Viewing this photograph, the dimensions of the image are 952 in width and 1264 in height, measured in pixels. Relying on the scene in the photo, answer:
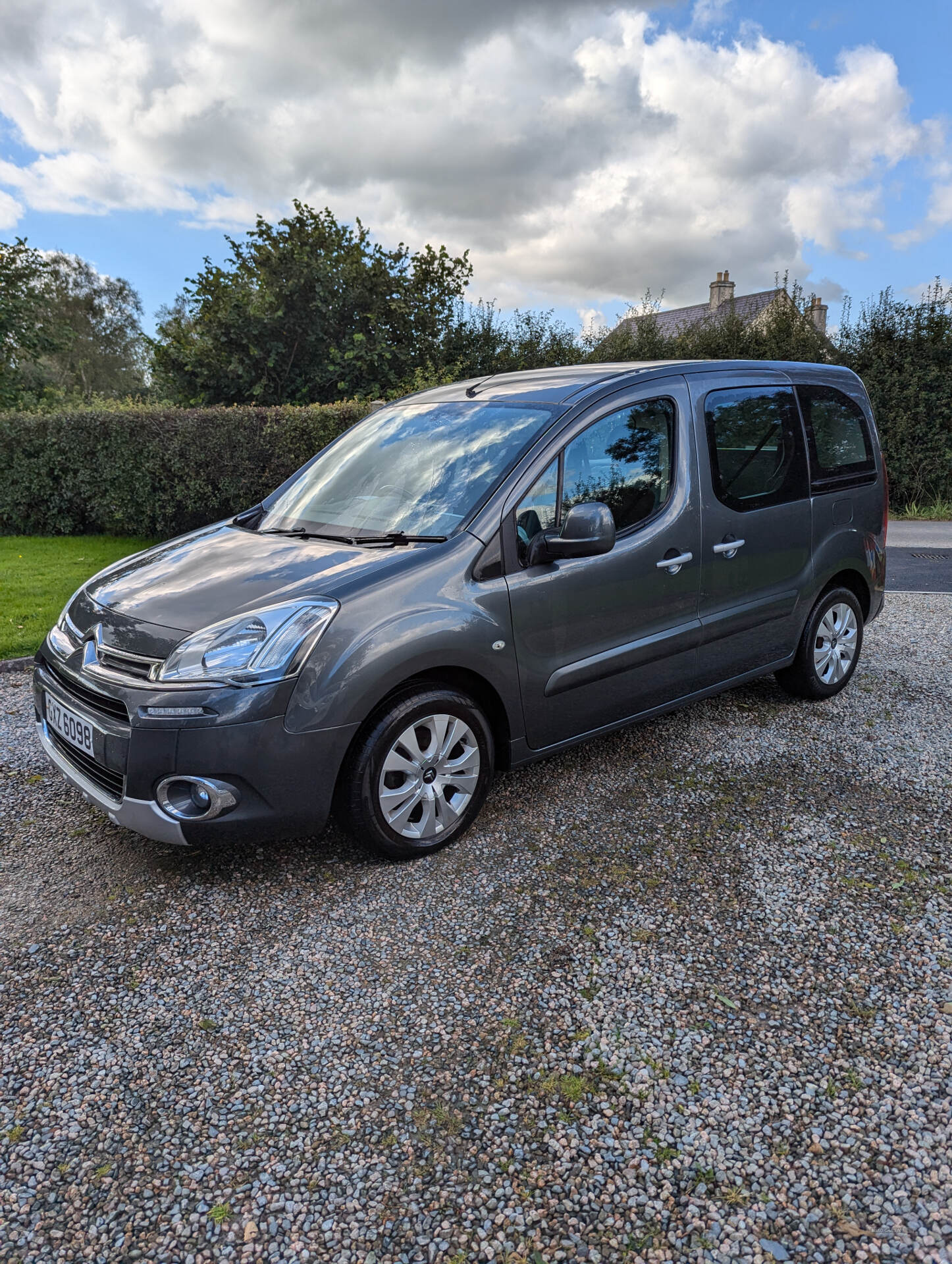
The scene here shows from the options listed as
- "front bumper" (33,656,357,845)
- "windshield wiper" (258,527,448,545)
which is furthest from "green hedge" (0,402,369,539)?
"front bumper" (33,656,357,845)

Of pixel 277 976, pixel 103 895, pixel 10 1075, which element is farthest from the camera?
pixel 103 895

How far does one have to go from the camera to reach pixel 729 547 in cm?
411

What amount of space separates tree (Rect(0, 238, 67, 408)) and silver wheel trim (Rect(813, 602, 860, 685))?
2041cm

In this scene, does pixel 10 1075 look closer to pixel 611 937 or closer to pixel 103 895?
pixel 103 895

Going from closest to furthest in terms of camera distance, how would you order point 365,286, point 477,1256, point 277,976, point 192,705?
point 477,1256
point 277,976
point 192,705
point 365,286

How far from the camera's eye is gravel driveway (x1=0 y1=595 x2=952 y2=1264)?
72.4 inches

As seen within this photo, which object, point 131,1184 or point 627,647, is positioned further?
point 627,647

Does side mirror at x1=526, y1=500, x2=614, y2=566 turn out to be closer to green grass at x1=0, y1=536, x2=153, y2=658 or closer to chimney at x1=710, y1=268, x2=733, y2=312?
green grass at x1=0, y1=536, x2=153, y2=658

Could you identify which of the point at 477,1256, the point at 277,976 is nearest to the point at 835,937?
the point at 477,1256

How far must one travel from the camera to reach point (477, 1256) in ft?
5.75

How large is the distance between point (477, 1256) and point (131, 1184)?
0.80m

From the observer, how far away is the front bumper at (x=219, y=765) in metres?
2.82

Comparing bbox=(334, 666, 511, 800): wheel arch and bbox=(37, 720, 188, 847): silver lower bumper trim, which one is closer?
bbox=(37, 720, 188, 847): silver lower bumper trim

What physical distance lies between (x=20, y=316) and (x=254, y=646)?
21425mm
